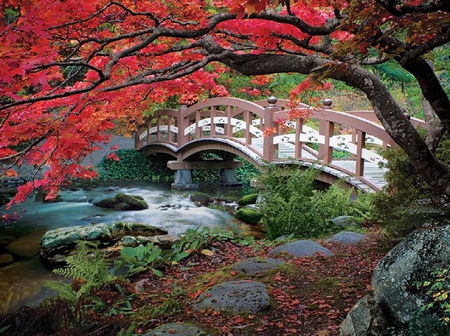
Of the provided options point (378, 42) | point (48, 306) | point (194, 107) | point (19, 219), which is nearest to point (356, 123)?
point (378, 42)

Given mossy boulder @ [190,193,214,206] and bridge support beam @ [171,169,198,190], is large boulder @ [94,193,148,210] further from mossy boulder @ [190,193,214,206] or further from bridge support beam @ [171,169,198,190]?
bridge support beam @ [171,169,198,190]

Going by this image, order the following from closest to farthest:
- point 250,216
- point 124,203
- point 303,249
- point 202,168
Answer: point 303,249 → point 250,216 → point 124,203 → point 202,168

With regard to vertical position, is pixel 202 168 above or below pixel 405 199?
below

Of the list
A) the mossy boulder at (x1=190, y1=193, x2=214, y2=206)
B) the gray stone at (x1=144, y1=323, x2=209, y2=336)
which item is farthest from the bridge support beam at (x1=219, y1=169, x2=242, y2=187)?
the gray stone at (x1=144, y1=323, x2=209, y2=336)

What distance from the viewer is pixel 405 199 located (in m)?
4.17

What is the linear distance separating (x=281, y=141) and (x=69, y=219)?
5.42 meters

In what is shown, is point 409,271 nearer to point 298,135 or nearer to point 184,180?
point 298,135

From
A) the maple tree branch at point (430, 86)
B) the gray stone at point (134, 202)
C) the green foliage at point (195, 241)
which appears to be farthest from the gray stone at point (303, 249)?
the gray stone at point (134, 202)

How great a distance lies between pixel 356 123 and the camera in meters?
7.83

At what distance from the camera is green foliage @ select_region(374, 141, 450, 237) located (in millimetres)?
3447

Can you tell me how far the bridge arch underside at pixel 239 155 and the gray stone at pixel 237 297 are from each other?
3.46 m

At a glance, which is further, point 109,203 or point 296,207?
point 109,203

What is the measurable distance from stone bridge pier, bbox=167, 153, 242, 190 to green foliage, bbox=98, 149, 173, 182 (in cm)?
204

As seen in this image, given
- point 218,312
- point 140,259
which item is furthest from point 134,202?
point 218,312
